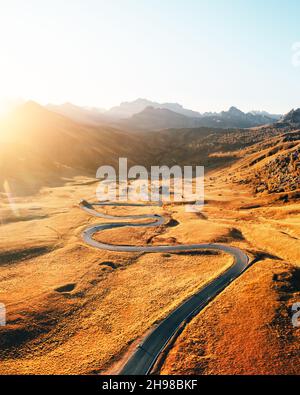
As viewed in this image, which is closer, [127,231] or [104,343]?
[104,343]

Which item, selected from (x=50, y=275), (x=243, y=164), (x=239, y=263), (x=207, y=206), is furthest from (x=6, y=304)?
(x=243, y=164)

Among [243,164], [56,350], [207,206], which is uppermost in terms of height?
[243,164]

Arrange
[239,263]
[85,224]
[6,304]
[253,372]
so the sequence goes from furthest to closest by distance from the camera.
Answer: [85,224] → [239,263] → [6,304] → [253,372]

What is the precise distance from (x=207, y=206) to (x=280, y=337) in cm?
8899

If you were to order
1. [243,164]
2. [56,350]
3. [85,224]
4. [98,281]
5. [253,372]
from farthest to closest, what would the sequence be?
[243,164], [85,224], [98,281], [56,350], [253,372]

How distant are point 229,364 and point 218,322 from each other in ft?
29.4

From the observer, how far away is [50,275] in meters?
70.7

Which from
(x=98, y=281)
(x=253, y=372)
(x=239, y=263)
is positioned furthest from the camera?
(x=239, y=263)

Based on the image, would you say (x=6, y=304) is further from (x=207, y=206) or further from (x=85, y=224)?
(x=207, y=206)

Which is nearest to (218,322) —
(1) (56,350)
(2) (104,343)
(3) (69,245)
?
(2) (104,343)

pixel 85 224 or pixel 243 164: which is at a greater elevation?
pixel 243 164

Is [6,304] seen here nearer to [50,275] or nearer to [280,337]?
[50,275]

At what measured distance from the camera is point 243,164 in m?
199

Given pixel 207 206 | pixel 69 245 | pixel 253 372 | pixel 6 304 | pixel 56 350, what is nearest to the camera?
pixel 253 372
